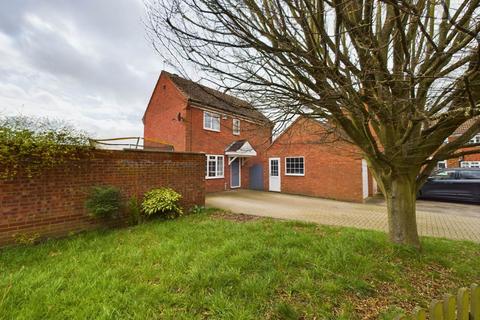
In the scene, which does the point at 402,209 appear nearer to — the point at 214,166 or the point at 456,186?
the point at 456,186

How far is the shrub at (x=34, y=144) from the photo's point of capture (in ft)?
14.8

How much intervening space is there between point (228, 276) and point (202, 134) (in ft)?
39.9

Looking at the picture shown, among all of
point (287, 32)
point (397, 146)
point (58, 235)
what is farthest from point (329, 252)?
point (58, 235)

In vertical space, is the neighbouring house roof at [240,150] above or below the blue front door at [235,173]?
above

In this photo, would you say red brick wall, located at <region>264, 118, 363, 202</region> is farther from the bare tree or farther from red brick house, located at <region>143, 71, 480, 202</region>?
the bare tree

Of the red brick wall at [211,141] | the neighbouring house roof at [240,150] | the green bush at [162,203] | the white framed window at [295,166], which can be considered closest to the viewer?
the green bush at [162,203]

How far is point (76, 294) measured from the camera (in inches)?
110

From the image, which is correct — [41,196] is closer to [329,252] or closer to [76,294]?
[76,294]

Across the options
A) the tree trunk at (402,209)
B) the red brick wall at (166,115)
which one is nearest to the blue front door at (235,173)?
the red brick wall at (166,115)

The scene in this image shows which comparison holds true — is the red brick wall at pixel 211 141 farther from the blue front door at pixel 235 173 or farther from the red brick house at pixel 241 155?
the blue front door at pixel 235 173

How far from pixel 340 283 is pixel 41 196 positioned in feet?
20.6

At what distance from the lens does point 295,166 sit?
15.2 m

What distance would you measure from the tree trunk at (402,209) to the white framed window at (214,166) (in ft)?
36.9

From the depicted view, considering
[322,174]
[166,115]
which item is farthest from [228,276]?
[166,115]
